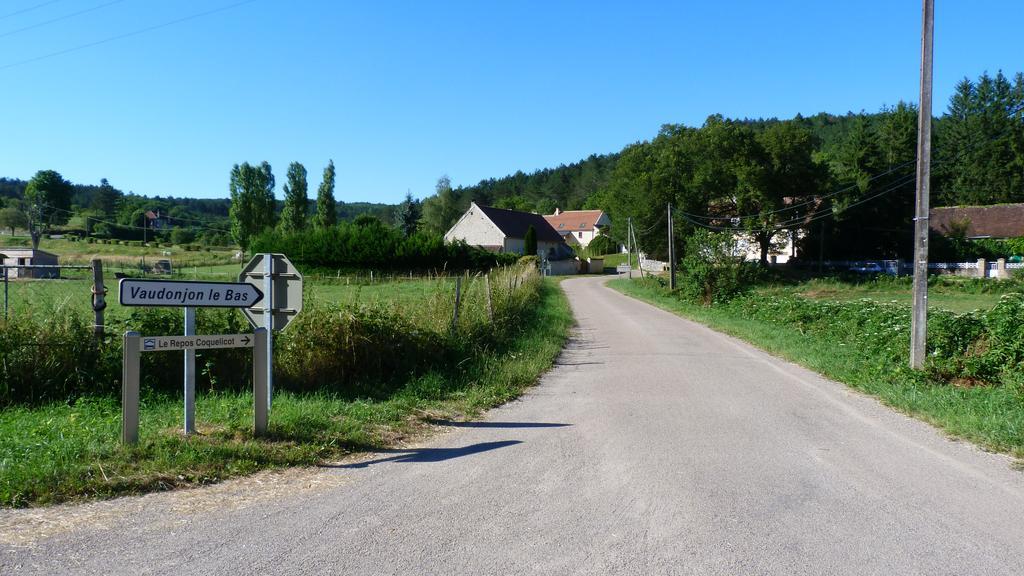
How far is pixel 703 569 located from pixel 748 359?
436 inches

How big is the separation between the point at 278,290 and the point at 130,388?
6.70ft

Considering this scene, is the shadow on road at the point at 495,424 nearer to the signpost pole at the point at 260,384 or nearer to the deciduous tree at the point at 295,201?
the signpost pole at the point at 260,384

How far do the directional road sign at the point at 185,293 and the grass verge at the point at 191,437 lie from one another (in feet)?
4.22

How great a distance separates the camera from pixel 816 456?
266 inches

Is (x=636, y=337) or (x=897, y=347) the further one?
(x=636, y=337)

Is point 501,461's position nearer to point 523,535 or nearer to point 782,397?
point 523,535

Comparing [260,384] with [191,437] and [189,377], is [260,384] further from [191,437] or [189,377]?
[191,437]

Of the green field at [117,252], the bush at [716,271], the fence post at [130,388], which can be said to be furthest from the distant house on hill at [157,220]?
the fence post at [130,388]

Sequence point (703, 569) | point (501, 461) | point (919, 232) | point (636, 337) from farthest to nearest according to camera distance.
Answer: point (636, 337)
point (919, 232)
point (501, 461)
point (703, 569)

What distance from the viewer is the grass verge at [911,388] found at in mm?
7516

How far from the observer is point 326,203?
77562 mm

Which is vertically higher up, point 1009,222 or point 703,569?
point 1009,222

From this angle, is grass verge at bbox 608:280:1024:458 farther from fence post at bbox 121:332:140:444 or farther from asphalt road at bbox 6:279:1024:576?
fence post at bbox 121:332:140:444

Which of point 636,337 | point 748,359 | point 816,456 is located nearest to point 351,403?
point 816,456
